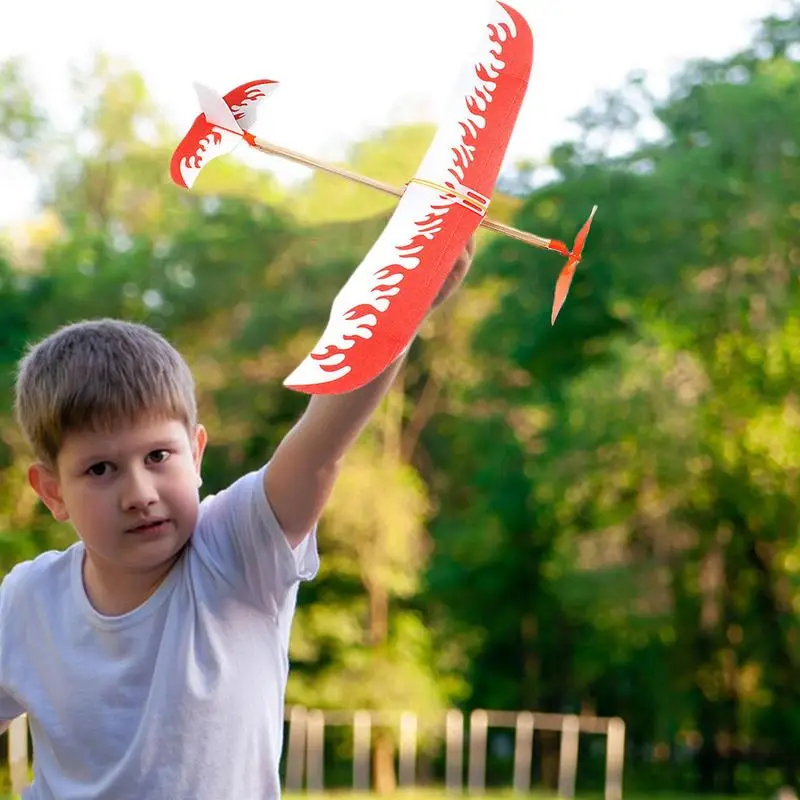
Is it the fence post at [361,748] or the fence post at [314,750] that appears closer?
the fence post at [314,750]

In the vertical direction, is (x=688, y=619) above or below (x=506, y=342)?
below

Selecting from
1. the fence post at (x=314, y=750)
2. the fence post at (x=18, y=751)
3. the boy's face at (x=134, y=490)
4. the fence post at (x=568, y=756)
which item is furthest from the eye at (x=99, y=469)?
the fence post at (x=568, y=756)

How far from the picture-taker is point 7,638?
69.6 inches

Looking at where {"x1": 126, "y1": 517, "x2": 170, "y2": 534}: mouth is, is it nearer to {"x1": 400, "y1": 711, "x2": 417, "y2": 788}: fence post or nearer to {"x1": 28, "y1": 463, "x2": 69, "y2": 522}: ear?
{"x1": 28, "y1": 463, "x2": 69, "y2": 522}: ear

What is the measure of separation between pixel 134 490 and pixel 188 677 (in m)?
0.21

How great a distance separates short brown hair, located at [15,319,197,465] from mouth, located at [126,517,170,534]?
115 millimetres

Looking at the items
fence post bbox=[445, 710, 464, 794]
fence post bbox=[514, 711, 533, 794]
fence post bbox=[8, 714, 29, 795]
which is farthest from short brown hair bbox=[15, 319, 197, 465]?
fence post bbox=[514, 711, 533, 794]

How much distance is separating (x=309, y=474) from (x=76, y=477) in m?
0.28

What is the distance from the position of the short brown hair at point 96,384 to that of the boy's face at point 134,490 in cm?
2

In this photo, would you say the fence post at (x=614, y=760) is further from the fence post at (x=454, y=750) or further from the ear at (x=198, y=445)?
the ear at (x=198, y=445)

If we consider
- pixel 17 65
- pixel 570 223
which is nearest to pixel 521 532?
pixel 570 223

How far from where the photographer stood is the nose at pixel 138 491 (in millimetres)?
1583

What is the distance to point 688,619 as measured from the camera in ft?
69.0

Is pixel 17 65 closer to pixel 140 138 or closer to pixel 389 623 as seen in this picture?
pixel 140 138
